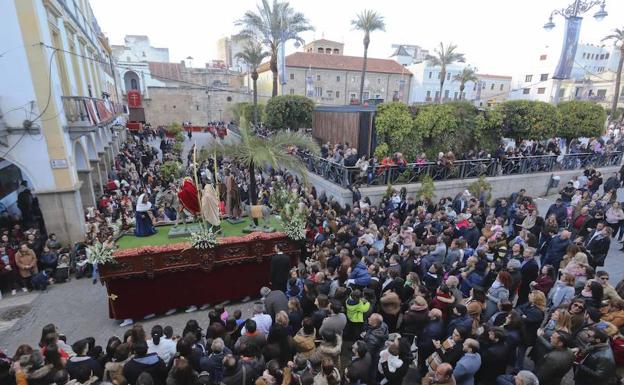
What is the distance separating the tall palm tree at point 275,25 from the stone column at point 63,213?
20.2m

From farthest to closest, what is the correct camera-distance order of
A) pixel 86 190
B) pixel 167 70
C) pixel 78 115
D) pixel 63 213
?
pixel 167 70
pixel 86 190
pixel 78 115
pixel 63 213

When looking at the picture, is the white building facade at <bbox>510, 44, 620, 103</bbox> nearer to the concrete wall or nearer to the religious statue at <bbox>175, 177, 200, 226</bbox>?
the concrete wall

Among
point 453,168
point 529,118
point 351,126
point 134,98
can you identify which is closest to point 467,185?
point 453,168

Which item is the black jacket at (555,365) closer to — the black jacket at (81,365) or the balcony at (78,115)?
the black jacket at (81,365)

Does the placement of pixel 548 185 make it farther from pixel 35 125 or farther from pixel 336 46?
pixel 336 46

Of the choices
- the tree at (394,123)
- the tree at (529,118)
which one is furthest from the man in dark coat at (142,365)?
the tree at (529,118)

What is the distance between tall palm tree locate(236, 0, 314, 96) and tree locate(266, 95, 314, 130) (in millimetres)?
6897

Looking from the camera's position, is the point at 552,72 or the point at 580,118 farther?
the point at 552,72

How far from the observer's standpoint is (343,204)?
1241 centimetres

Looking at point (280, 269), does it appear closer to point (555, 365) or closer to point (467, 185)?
point (555, 365)

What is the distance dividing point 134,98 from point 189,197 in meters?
40.8

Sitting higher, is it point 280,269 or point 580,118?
point 580,118

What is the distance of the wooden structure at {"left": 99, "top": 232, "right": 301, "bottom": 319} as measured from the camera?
7.04 meters

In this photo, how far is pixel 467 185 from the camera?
46.2 ft
